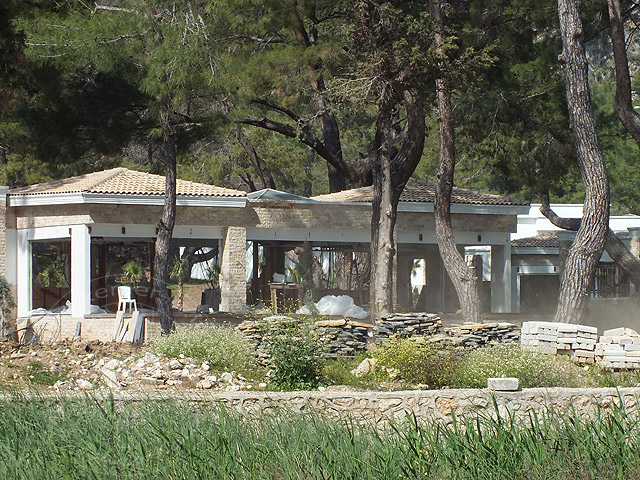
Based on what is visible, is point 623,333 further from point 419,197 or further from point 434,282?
point 434,282

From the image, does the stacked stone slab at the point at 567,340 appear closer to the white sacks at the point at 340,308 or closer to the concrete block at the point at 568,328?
the concrete block at the point at 568,328

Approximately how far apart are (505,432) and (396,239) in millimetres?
20139

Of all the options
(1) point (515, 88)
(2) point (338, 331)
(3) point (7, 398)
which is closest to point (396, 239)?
(1) point (515, 88)

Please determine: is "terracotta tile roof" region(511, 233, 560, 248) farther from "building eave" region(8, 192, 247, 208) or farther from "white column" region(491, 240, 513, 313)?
"building eave" region(8, 192, 247, 208)

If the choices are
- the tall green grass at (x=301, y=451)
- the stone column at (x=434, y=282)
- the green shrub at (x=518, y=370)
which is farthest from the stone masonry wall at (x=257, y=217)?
the tall green grass at (x=301, y=451)

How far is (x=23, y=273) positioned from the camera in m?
23.7

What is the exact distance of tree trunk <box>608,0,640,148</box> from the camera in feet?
68.8

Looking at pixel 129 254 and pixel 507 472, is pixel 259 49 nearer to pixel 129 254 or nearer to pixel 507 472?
pixel 129 254

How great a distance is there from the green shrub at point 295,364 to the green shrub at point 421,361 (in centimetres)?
128

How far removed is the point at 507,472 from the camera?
21.7 feet

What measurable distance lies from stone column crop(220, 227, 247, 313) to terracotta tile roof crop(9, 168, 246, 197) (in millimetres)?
1190

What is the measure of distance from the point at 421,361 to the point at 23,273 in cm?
1301

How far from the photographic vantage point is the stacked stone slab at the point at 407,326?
17516mm

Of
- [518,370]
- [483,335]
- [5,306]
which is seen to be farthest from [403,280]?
[518,370]
